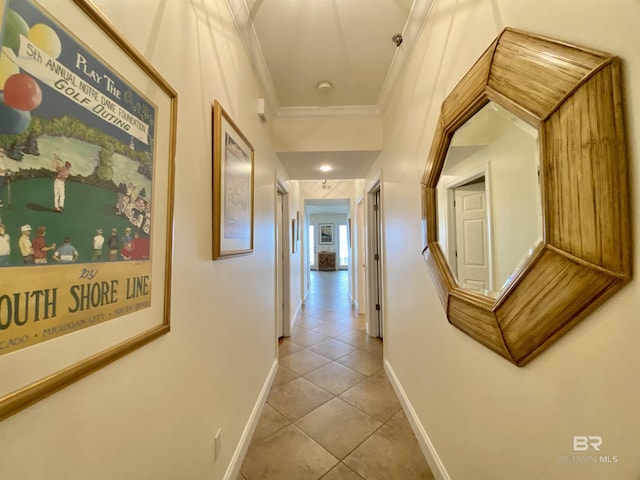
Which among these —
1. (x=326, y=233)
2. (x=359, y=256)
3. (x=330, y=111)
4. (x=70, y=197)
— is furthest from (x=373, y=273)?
(x=326, y=233)

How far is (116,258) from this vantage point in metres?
0.61

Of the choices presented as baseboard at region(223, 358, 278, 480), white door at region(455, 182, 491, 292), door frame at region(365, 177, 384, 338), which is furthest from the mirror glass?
door frame at region(365, 177, 384, 338)

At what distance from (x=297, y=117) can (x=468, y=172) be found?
196 centimetres

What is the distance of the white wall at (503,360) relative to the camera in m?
0.53

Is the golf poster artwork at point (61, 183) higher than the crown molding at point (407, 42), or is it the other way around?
the crown molding at point (407, 42)

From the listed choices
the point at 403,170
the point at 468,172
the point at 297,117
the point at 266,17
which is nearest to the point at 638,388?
the point at 468,172

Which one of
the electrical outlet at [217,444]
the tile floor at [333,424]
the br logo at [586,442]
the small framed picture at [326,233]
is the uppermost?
the small framed picture at [326,233]

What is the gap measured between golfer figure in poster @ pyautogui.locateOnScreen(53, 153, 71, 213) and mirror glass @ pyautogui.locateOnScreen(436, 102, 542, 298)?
3.73ft

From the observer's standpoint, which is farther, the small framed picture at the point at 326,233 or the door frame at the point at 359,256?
the small framed picture at the point at 326,233

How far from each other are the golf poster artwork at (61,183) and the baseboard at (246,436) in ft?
4.05

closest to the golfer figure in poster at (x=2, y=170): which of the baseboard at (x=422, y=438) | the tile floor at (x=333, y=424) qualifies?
the tile floor at (x=333, y=424)

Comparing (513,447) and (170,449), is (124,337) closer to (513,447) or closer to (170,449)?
(170,449)

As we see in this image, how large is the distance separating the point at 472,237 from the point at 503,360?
471mm

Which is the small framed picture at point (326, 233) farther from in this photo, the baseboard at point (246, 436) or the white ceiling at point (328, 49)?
the baseboard at point (246, 436)
